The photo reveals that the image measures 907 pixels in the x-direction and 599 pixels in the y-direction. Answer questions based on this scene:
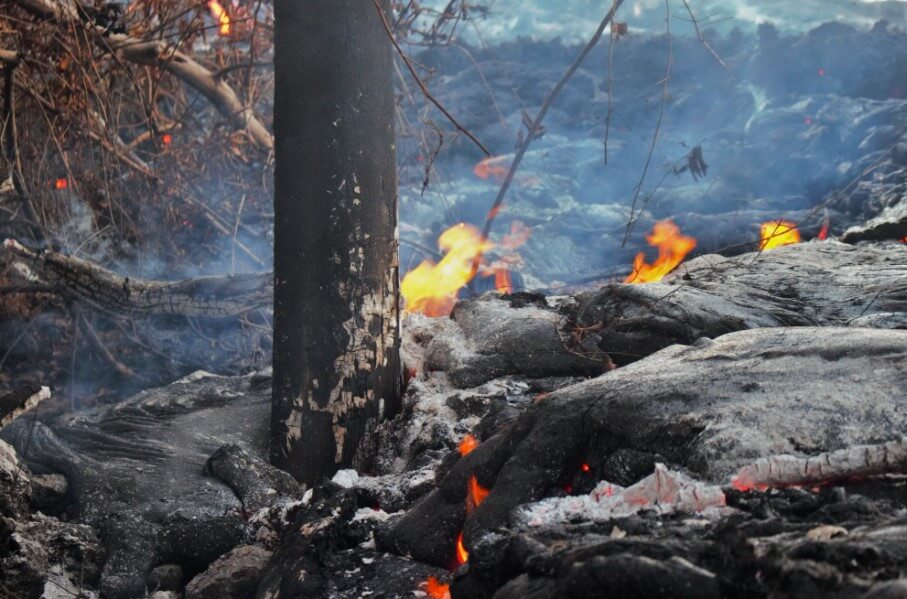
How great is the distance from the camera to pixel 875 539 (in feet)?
4.50

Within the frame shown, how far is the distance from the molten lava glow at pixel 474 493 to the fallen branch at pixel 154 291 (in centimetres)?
314

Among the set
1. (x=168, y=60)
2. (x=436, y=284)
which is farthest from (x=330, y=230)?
(x=168, y=60)

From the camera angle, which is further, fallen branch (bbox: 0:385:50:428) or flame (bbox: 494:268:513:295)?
flame (bbox: 494:268:513:295)

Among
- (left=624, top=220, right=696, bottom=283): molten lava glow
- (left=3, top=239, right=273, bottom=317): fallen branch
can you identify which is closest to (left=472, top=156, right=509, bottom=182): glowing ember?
(left=624, top=220, right=696, bottom=283): molten lava glow

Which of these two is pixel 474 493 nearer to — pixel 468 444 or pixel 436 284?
pixel 468 444

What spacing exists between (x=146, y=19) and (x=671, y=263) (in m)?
4.13

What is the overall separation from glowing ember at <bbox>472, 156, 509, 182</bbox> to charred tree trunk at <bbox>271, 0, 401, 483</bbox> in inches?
354

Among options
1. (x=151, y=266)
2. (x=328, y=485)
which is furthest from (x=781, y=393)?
(x=151, y=266)

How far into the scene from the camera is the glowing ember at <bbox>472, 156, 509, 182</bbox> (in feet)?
40.2

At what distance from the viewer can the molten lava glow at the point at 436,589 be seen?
2.06 meters

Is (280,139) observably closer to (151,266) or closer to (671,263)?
(671,263)

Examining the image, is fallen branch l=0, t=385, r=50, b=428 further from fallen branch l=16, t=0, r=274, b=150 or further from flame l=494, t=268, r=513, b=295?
flame l=494, t=268, r=513, b=295

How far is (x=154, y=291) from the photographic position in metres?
5.26

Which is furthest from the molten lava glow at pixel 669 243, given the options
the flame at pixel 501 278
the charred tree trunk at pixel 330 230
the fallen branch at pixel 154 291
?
the fallen branch at pixel 154 291
